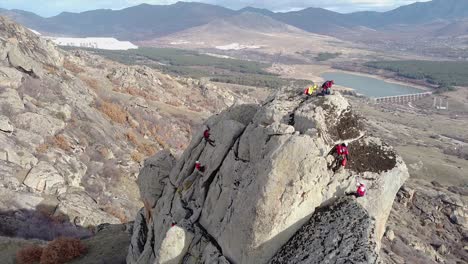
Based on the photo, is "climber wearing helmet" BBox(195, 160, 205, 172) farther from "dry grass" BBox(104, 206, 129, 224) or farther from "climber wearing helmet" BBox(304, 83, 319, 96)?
"dry grass" BBox(104, 206, 129, 224)

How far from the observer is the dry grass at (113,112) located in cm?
5391

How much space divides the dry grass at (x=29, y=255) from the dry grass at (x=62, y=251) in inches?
29.3

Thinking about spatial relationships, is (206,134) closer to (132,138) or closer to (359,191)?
(359,191)

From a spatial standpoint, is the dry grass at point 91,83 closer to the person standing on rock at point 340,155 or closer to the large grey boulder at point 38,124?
the large grey boulder at point 38,124

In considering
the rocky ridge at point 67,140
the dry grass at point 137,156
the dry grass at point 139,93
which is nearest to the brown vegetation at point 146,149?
the rocky ridge at point 67,140

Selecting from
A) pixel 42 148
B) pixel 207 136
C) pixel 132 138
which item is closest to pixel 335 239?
pixel 207 136

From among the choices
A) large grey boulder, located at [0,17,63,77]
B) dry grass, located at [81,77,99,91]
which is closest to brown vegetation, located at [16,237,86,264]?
large grey boulder, located at [0,17,63,77]

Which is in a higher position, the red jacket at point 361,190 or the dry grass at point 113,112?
the red jacket at point 361,190

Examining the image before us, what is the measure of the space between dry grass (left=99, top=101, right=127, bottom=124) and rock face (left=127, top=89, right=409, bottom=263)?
35829 mm

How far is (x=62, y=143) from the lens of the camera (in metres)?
40.2

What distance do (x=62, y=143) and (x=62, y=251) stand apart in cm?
1740

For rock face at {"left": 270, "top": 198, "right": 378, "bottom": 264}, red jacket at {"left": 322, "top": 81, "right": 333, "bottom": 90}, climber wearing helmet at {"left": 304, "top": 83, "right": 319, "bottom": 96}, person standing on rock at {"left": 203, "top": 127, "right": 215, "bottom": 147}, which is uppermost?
red jacket at {"left": 322, "top": 81, "right": 333, "bottom": 90}

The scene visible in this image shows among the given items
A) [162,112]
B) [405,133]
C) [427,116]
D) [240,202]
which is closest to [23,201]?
[240,202]

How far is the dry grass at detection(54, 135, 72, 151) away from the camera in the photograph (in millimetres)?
40062
